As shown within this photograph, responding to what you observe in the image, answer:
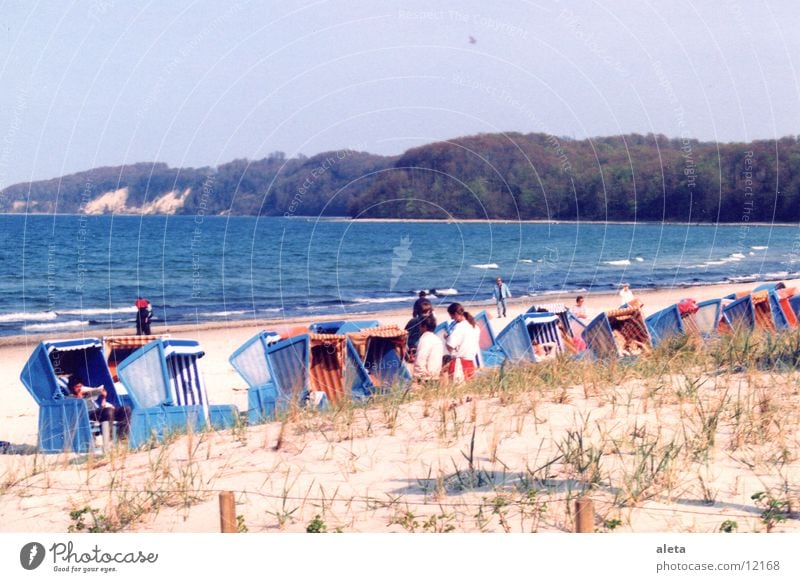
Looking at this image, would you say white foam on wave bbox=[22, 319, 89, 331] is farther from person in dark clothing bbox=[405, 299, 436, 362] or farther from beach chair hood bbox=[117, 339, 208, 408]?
beach chair hood bbox=[117, 339, 208, 408]

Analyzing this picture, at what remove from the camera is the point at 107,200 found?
112 ft

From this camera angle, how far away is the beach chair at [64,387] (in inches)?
369

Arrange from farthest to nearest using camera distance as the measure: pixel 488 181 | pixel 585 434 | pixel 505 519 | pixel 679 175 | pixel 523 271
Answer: pixel 523 271, pixel 488 181, pixel 679 175, pixel 585 434, pixel 505 519

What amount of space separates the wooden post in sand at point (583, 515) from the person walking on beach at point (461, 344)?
4.40 meters

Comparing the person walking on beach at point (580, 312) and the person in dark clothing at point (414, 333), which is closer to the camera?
the person in dark clothing at point (414, 333)

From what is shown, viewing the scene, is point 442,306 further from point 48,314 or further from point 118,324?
point 48,314

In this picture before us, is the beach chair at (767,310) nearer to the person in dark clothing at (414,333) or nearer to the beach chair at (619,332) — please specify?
the beach chair at (619,332)

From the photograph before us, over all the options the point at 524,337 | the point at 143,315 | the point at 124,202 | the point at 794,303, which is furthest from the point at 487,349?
the point at 124,202

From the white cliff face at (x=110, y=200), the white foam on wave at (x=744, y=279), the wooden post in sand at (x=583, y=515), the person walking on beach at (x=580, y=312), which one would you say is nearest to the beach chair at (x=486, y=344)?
the person walking on beach at (x=580, y=312)

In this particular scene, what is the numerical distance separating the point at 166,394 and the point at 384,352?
2.59 meters

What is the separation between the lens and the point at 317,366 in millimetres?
10086

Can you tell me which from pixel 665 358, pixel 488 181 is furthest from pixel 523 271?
pixel 665 358

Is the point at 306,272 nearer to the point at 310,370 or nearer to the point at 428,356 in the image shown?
the point at 310,370

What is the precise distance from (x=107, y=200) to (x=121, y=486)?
94.7 ft
